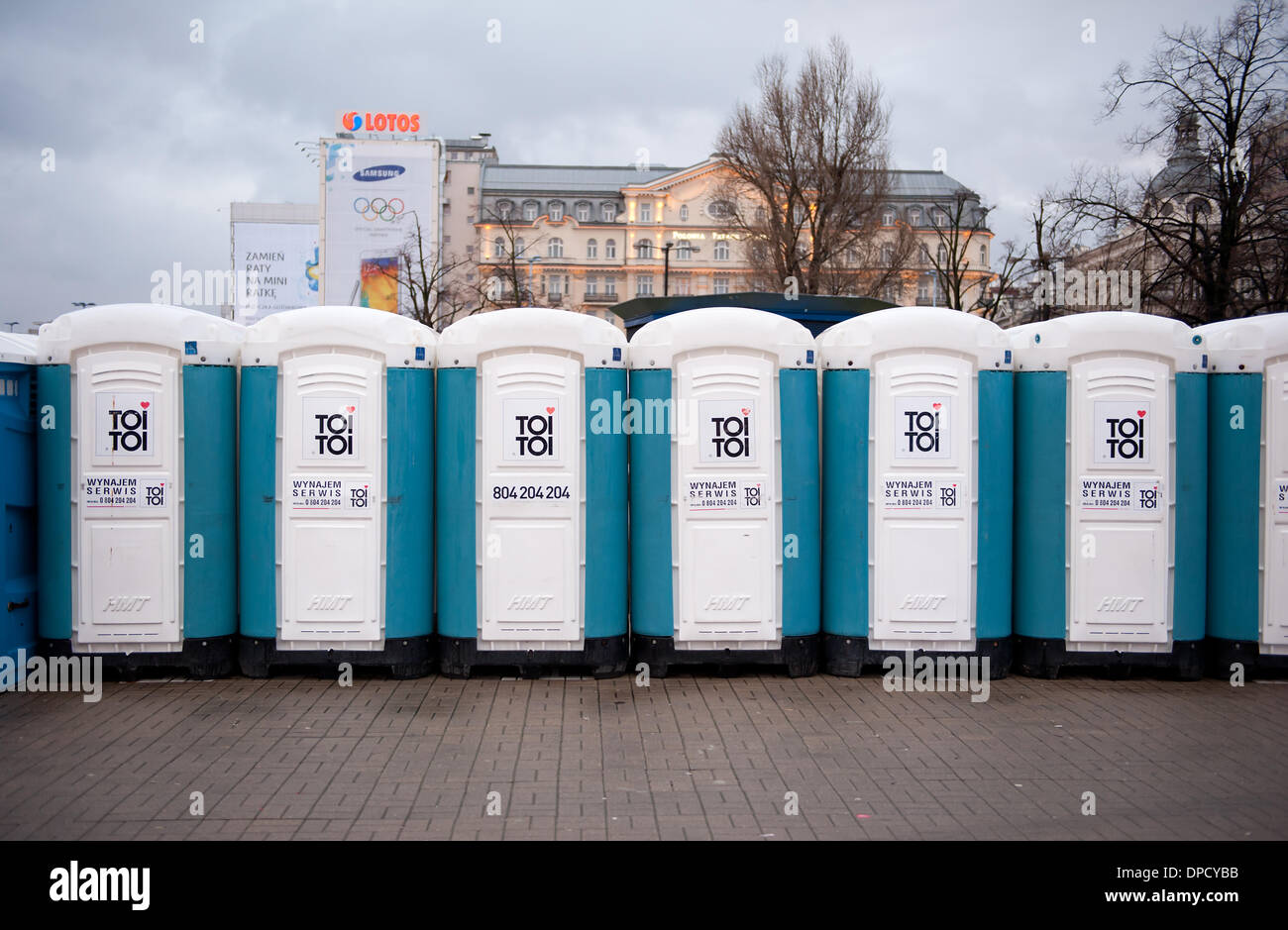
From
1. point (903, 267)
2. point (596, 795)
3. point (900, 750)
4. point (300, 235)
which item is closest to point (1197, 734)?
point (900, 750)

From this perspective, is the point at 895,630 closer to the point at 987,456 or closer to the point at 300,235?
the point at 987,456

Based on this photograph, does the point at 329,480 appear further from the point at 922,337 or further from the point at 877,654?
the point at 922,337

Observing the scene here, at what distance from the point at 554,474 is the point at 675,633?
1.47 metres

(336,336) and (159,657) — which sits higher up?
(336,336)

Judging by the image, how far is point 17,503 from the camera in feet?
23.7

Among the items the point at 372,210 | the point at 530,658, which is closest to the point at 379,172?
the point at 372,210

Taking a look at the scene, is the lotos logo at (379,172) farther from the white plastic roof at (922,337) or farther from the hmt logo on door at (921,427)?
the hmt logo on door at (921,427)

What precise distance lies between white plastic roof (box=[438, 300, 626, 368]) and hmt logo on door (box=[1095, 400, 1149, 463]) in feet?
11.7

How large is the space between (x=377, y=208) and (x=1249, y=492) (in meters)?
51.1

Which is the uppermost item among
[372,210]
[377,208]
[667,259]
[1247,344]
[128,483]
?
[377,208]

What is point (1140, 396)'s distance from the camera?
7500mm

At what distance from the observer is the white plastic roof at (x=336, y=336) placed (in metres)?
7.34

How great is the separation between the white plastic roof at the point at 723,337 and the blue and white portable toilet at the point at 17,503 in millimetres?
4373

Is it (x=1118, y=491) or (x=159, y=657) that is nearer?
(x=159, y=657)
